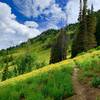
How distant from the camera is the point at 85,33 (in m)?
86.3

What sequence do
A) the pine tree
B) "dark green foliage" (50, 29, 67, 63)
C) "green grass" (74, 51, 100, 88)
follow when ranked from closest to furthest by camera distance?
"green grass" (74, 51, 100, 88)
the pine tree
"dark green foliage" (50, 29, 67, 63)

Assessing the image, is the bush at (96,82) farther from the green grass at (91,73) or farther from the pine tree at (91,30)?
the pine tree at (91,30)

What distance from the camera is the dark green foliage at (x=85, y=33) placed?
84.9 m

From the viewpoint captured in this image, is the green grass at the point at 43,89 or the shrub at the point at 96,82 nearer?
the green grass at the point at 43,89

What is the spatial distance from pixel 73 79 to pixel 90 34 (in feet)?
229

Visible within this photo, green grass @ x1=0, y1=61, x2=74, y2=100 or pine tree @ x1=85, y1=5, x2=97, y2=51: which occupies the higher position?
pine tree @ x1=85, y1=5, x2=97, y2=51

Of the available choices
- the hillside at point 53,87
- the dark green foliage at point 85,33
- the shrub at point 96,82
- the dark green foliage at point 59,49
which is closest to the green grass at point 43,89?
the hillside at point 53,87

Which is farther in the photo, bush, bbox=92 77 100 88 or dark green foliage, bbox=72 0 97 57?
dark green foliage, bbox=72 0 97 57

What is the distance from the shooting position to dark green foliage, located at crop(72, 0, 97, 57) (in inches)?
3344

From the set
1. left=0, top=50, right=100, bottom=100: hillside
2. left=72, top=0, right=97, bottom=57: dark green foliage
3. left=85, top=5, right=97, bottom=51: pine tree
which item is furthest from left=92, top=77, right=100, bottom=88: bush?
left=85, top=5, right=97, bottom=51: pine tree

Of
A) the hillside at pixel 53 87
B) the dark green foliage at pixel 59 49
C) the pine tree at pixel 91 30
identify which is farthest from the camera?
the dark green foliage at pixel 59 49

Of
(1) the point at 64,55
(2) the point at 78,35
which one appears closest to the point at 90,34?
(2) the point at 78,35

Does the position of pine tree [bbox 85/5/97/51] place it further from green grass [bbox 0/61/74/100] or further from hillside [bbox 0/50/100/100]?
green grass [bbox 0/61/74/100]

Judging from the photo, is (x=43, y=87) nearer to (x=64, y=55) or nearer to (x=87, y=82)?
(x=87, y=82)
